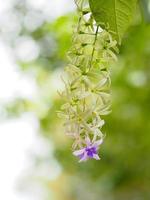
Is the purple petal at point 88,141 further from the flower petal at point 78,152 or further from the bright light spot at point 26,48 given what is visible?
the bright light spot at point 26,48

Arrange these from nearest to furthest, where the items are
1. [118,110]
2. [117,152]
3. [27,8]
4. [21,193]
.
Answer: [27,8], [118,110], [117,152], [21,193]

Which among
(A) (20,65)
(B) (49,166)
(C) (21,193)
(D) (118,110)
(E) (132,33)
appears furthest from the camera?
(C) (21,193)

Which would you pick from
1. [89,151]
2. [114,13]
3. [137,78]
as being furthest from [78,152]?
[137,78]

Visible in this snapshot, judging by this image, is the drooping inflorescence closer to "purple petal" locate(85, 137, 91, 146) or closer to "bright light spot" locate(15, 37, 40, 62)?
"purple petal" locate(85, 137, 91, 146)

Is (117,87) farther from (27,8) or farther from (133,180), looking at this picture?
(133,180)

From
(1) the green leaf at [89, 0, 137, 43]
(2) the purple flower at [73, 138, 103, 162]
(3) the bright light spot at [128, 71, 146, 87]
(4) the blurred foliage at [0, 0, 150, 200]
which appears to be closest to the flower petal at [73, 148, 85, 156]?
(2) the purple flower at [73, 138, 103, 162]

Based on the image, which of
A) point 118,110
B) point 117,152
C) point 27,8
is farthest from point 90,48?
point 117,152
